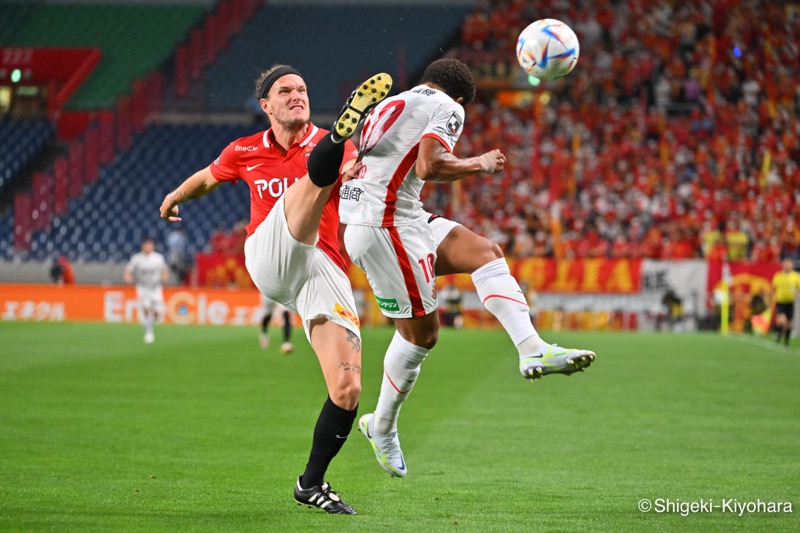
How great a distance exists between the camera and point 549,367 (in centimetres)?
635

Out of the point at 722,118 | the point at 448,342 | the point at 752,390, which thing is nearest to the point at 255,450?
the point at 752,390

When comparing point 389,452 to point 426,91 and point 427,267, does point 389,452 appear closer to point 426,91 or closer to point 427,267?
point 427,267

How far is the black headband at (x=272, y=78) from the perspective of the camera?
6.57 metres

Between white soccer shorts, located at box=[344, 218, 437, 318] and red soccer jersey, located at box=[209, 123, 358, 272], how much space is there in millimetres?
232

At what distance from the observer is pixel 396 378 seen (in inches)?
283

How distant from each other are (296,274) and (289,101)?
1.09m

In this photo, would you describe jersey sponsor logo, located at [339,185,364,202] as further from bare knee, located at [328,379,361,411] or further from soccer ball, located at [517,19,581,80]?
soccer ball, located at [517,19,581,80]

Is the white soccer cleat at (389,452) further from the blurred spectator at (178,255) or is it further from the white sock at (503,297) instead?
the blurred spectator at (178,255)

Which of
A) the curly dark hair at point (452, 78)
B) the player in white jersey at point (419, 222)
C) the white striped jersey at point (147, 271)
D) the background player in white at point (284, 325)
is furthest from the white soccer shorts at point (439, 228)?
the white striped jersey at point (147, 271)

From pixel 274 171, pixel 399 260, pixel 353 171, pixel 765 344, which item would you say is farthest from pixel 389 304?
pixel 765 344

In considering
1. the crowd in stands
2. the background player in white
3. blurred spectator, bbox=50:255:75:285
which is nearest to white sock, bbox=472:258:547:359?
the background player in white

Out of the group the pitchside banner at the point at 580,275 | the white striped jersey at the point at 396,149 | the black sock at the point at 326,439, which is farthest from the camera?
the pitchside banner at the point at 580,275

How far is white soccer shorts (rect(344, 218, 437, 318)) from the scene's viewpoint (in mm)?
6758

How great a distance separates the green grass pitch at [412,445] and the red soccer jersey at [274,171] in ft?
5.61
